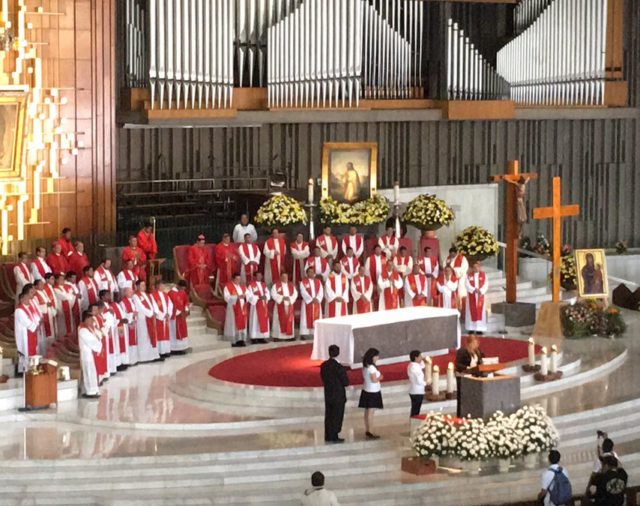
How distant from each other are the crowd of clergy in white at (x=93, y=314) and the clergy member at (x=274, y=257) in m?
1.56

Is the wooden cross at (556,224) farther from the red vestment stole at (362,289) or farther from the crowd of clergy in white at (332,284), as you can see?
the red vestment stole at (362,289)

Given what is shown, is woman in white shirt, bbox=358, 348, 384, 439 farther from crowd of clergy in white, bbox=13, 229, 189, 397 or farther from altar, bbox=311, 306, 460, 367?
crowd of clergy in white, bbox=13, 229, 189, 397

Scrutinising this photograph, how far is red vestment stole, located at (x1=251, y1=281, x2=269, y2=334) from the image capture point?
929 inches

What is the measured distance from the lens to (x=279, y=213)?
2500 cm

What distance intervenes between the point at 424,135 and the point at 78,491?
12920 mm

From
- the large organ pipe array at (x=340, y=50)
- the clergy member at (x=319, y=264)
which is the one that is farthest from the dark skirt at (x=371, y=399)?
the large organ pipe array at (x=340, y=50)

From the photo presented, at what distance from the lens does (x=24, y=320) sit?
818 inches

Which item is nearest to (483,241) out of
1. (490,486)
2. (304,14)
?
(304,14)

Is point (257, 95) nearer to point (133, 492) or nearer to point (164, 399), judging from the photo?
point (164, 399)

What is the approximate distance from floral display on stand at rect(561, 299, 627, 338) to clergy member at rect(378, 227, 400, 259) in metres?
2.51

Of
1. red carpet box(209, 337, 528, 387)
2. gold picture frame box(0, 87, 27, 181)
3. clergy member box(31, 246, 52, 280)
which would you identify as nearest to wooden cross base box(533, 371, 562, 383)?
red carpet box(209, 337, 528, 387)

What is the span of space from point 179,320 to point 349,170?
568cm

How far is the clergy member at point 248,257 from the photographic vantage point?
24516 mm

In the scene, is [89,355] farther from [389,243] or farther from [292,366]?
[389,243]
